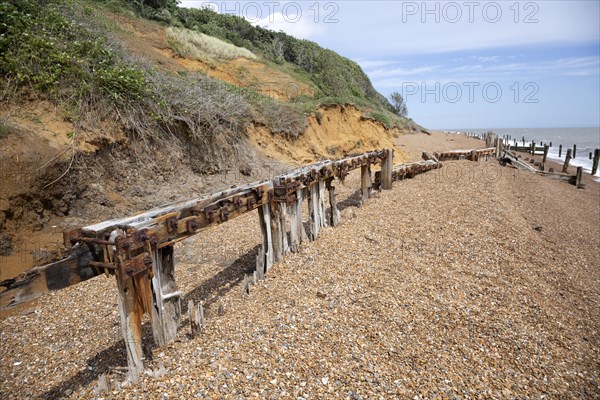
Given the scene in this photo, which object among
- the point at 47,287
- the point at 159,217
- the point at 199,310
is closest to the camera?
the point at 47,287

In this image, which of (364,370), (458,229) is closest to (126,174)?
(364,370)

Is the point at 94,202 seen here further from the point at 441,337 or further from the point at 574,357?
the point at 574,357

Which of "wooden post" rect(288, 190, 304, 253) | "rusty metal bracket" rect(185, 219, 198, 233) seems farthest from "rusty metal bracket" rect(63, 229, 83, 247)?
"wooden post" rect(288, 190, 304, 253)

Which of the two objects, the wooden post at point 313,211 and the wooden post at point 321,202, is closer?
the wooden post at point 313,211

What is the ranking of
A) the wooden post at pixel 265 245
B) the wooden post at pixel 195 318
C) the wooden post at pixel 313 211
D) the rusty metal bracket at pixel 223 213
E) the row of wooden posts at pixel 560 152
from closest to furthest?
the wooden post at pixel 195 318 < the rusty metal bracket at pixel 223 213 < the wooden post at pixel 265 245 < the wooden post at pixel 313 211 < the row of wooden posts at pixel 560 152

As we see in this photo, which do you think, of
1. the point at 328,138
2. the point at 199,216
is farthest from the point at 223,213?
the point at 328,138

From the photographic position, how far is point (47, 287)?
2.98 meters

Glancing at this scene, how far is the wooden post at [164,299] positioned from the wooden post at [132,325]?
0.85 ft

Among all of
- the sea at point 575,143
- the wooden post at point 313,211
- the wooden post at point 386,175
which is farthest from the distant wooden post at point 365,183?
the sea at point 575,143

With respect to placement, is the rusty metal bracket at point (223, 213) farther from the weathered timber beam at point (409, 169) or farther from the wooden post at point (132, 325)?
the weathered timber beam at point (409, 169)

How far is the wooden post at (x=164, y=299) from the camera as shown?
3.68m

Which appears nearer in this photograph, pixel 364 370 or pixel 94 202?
pixel 364 370

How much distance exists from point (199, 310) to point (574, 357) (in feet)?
15.3

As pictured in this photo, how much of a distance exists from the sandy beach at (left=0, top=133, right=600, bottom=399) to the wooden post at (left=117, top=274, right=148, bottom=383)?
0.14m
